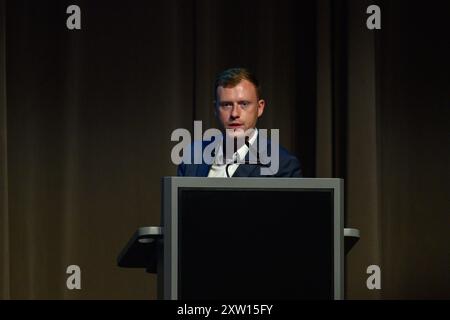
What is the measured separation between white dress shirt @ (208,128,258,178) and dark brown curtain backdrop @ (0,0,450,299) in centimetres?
145

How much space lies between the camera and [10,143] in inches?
153

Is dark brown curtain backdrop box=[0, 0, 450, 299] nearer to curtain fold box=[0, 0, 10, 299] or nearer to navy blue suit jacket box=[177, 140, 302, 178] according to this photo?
curtain fold box=[0, 0, 10, 299]

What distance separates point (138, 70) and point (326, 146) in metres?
0.92

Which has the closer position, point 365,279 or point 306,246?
point 306,246

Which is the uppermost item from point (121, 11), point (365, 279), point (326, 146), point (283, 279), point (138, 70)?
point (121, 11)

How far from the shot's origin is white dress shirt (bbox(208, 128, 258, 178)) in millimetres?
2367

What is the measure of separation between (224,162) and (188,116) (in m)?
1.55

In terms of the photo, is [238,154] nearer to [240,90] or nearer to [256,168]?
[256,168]

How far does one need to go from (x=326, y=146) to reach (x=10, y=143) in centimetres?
141

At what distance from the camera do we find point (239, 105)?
102 inches

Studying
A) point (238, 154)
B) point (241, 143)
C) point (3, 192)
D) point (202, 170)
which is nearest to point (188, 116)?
point (3, 192)

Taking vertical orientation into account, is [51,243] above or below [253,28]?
below
